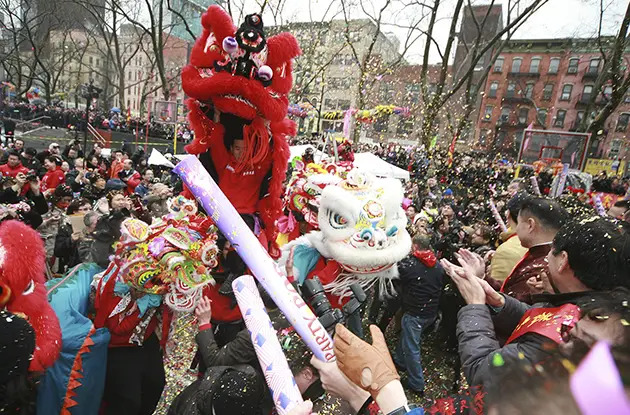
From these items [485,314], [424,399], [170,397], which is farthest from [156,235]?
[424,399]

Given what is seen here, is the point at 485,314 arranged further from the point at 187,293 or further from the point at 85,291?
the point at 85,291

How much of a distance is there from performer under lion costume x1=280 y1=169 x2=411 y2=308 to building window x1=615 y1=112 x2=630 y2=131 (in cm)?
3982

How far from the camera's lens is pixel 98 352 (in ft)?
6.38

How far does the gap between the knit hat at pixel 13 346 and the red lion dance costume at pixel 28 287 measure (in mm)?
285

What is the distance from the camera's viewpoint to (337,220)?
8.20 feet

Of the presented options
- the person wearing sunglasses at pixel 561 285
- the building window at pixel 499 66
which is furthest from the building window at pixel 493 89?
the person wearing sunglasses at pixel 561 285

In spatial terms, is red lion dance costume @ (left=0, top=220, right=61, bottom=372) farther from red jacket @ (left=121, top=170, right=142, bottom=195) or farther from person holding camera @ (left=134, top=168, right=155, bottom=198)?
red jacket @ (left=121, top=170, right=142, bottom=195)

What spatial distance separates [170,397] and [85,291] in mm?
1534

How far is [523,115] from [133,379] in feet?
140

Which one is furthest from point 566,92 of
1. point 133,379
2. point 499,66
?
point 133,379

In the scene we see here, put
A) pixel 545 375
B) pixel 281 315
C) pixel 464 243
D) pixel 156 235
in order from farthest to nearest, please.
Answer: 1. pixel 464 243
2. pixel 156 235
3. pixel 281 315
4. pixel 545 375

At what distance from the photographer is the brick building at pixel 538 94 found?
33062mm

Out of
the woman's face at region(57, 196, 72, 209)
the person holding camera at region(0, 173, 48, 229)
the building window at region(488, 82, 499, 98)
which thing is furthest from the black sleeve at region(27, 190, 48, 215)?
the building window at region(488, 82, 499, 98)

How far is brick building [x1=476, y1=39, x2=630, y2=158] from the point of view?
108ft
